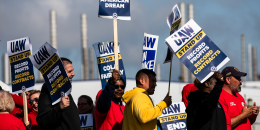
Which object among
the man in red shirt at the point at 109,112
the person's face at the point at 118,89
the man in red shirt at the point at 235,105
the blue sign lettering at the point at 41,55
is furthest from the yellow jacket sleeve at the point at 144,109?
the man in red shirt at the point at 235,105

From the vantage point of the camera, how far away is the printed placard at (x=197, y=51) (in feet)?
14.9

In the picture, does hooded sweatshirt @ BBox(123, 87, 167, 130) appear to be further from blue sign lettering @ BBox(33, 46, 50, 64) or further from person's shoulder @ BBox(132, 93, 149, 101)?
blue sign lettering @ BBox(33, 46, 50, 64)

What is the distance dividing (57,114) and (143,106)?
1.00 metres

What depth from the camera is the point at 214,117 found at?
14.5ft

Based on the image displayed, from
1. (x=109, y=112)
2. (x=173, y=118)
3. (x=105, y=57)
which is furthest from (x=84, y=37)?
(x=109, y=112)

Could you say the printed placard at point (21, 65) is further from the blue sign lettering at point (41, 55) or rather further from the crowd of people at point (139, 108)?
the blue sign lettering at point (41, 55)

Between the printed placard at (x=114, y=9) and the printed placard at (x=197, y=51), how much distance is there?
1052 millimetres

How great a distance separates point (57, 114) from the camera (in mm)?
3891

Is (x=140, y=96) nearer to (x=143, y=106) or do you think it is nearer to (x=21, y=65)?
(x=143, y=106)

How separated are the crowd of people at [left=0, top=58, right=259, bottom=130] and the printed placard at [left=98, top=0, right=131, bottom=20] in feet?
3.41

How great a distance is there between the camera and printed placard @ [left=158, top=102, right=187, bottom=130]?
6.10 meters

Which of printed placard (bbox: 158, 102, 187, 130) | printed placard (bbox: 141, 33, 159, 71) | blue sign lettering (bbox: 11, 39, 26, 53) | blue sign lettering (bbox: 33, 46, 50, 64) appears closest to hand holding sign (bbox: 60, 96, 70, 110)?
blue sign lettering (bbox: 33, 46, 50, 64)

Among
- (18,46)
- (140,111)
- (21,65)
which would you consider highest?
(18,46)

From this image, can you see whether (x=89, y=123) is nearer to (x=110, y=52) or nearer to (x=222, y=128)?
(x=110, y=52)
